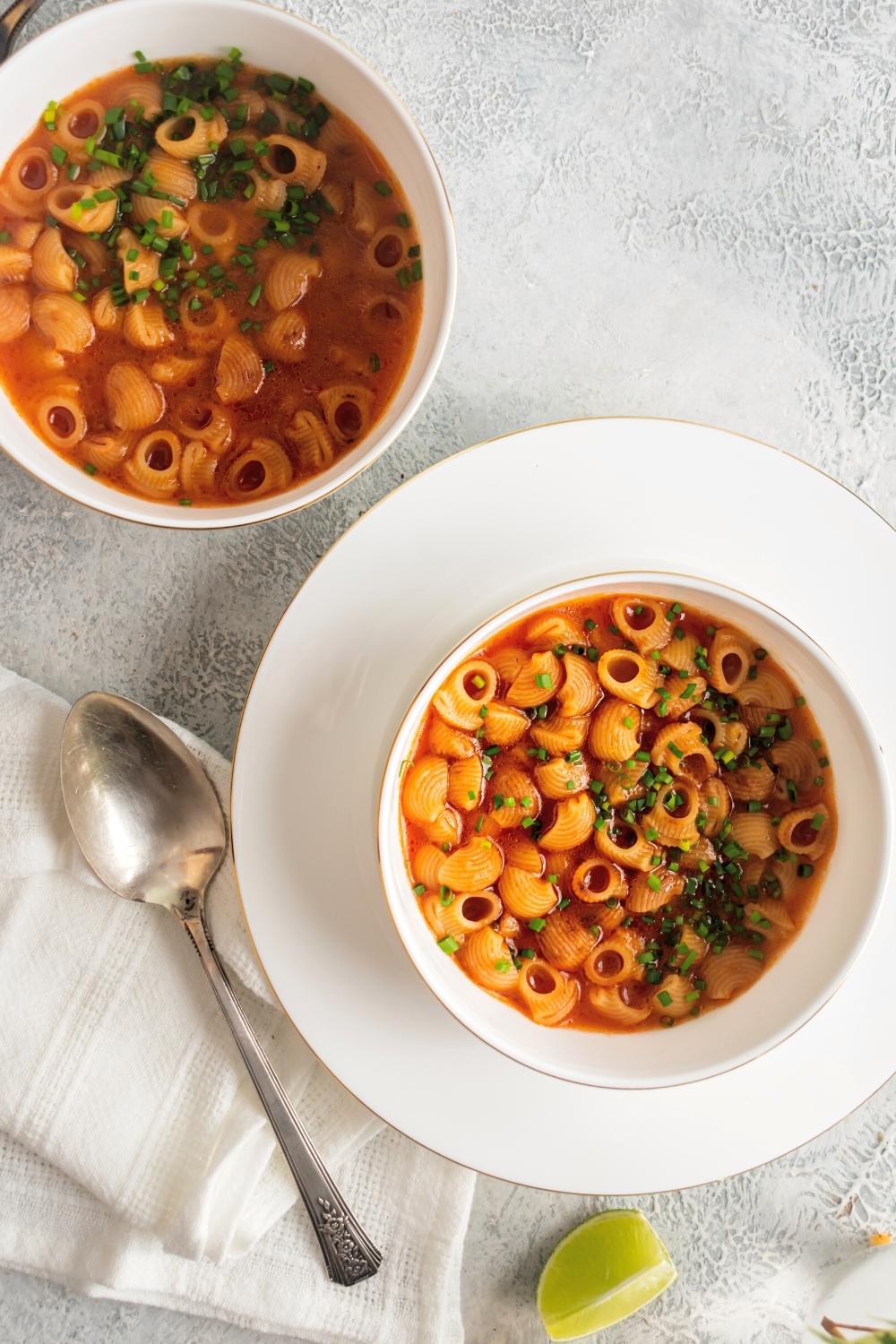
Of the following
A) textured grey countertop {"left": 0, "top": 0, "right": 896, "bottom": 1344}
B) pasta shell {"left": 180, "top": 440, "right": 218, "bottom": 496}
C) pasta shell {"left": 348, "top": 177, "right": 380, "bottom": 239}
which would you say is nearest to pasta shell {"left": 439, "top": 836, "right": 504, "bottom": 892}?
textured grey countertop {"left": 0, "top": 0, "right": 896, "bottom": 1344}

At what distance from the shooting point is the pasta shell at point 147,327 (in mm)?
2182

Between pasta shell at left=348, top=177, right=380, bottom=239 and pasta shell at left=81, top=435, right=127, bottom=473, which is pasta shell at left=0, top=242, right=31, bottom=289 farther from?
pasta shell at left=348, top=177, right=380, bottom=239

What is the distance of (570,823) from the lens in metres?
2.08

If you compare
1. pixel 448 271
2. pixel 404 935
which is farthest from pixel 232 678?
pixel 448 271

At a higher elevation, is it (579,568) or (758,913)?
(579,568)

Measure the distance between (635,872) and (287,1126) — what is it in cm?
Result: 99

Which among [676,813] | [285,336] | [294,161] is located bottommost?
[676,813]

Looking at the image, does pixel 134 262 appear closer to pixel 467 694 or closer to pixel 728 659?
pixel 467 694

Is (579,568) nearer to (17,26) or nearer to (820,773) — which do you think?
(820,773)

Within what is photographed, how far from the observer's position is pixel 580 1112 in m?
2.25

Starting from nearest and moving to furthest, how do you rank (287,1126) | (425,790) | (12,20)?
(425,790) → (12,20) → (287,1126)

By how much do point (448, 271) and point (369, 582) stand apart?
614 millimetres

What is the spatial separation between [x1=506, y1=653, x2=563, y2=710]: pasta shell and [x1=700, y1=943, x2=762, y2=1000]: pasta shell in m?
0.63

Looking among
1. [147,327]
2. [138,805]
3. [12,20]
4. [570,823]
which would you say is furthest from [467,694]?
[12,20]
